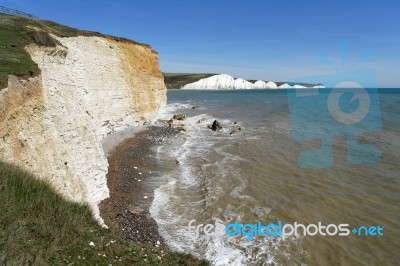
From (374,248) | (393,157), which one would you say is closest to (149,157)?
(374,248)

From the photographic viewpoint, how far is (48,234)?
6539 millimetres

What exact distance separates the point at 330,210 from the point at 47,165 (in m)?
12.4

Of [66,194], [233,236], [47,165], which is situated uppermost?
[47,165]

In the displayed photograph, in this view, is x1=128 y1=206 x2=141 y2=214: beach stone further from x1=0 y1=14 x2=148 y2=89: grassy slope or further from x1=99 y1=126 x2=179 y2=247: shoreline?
x1=0 y1=14 x2=148 y2=89: grassy slope

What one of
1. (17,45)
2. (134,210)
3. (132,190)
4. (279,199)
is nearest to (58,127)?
(134,210)

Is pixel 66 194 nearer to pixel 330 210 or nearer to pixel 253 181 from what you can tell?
pixel 253 181

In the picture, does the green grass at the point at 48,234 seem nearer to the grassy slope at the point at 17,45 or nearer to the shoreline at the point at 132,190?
the shoreline at the point at 132,190

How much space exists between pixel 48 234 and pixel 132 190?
28.3 feet

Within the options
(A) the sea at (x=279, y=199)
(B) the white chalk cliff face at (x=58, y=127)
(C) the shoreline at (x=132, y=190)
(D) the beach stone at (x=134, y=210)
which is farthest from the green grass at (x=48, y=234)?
(D) the beach stone at (x=134, y=210)

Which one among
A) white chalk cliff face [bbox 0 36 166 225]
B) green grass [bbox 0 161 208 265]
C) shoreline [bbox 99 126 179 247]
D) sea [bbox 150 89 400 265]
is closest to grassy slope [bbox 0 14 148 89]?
white chalk cliff face [bbox 0 36 166 225]

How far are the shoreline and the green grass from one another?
2.64 metres

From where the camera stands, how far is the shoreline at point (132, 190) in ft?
36.9

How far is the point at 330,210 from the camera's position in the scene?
13484mm

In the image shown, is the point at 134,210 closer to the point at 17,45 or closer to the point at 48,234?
the point at 48,234
